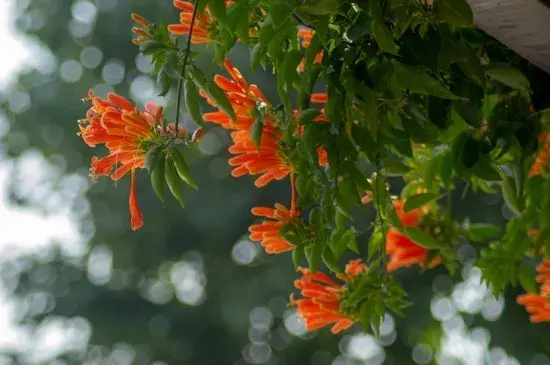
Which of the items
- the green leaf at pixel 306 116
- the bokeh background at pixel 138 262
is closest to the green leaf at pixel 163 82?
the green leaf at pixel 306 116

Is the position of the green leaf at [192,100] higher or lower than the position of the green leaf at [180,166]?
higher

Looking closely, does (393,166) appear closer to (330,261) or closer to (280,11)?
(330,261)

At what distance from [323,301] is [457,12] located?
1.25 ft

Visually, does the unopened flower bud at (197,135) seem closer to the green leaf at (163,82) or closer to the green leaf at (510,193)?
the green leaf at (163,82)

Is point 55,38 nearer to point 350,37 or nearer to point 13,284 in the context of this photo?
point 13,284

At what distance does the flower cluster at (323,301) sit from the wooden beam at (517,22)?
0.28 m

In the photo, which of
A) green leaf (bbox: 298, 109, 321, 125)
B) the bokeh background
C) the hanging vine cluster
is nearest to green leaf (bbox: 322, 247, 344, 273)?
the hanging vine cluster

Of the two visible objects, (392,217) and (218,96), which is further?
(392,217)

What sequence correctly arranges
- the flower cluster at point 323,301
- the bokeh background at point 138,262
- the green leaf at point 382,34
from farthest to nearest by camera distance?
the bokeh background at point 138,262
the flower cluster at point 323,301
the green leaf at point 382,34

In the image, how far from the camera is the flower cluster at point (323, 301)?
0.91m

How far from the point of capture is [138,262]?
410cm

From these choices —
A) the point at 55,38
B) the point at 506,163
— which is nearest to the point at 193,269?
the point at 55,38

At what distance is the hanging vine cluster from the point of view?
2.11 ft

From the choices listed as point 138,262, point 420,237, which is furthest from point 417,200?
point 138,262
